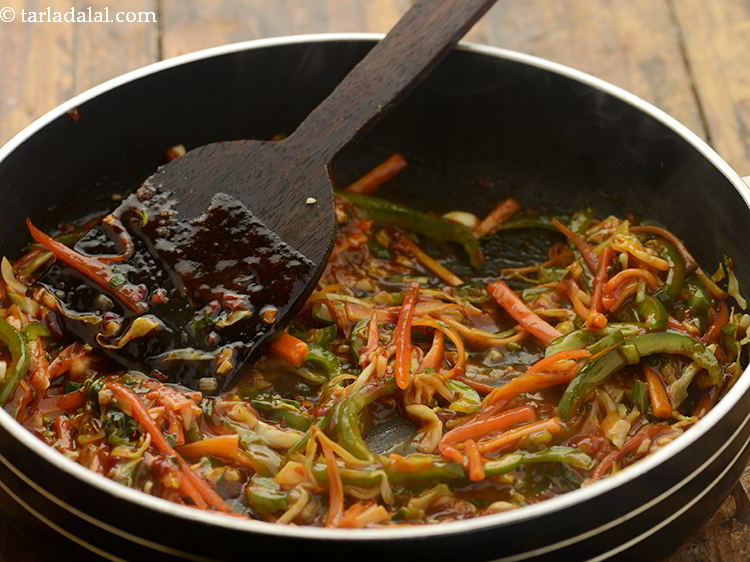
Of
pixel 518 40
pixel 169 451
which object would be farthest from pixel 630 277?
pixel 518 40

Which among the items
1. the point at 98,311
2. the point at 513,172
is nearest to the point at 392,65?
the point at 513,172

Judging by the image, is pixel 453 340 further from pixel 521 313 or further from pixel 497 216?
pixel 497 216

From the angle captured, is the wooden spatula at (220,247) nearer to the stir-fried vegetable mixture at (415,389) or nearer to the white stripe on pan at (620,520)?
the stir-fried vegetable mixture at (415,389)

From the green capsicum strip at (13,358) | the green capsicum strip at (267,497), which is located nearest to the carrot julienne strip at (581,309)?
the green capsicum strip at (267,497)

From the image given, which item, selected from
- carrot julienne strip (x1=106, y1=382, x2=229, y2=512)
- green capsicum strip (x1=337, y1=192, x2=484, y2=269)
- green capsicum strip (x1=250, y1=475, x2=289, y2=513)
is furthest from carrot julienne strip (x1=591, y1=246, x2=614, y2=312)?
carrot julienne strip (x1=106, y1=382, x2=229, y2=512)

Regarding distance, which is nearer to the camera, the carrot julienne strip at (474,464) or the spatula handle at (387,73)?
the carrot julienne strip at (474,464)

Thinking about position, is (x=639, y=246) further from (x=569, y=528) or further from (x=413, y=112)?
(x=569, y=528)
